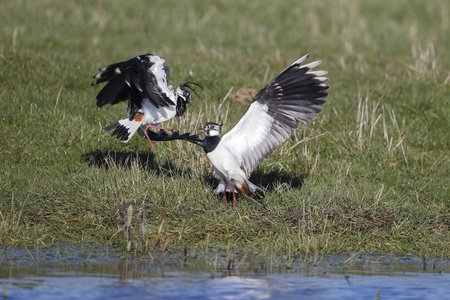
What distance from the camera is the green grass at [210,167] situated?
5.95 m

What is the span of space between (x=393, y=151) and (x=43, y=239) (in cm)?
422

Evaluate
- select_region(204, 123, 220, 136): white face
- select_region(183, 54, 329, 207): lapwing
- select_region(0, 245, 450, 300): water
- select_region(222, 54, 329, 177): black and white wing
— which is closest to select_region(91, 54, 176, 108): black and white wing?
select_region(204, 123, 220, 136): white face

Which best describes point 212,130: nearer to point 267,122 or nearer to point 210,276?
point 267,122

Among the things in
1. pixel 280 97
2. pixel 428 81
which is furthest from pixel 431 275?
pixel 428 81

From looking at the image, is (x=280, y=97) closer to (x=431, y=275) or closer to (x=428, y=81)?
(x=431, y=275)

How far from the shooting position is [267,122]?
245 inches

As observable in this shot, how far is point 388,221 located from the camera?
618cm

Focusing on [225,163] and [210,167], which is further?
[210,167]

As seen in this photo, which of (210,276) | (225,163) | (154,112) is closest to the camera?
(210,276)

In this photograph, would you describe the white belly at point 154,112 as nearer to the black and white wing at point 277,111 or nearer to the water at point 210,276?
the black and white wing at point 277,111

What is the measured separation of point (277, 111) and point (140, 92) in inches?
59.6

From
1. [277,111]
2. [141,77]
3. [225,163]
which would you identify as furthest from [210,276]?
[141,77]

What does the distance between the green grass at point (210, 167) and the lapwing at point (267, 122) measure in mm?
407

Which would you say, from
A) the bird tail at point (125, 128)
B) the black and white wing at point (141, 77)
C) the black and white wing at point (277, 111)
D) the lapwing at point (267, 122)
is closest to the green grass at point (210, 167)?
the bird tail at point (125, 128)
